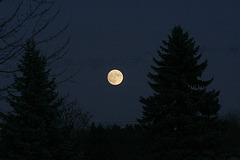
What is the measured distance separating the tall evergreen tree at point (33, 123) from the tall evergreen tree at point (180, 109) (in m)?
6.30

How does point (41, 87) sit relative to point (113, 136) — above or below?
below

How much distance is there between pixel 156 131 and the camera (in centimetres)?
2297

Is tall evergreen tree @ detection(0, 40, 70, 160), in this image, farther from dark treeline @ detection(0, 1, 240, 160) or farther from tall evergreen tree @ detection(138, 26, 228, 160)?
tall evergreen tree @ detection(138, 26, 228, 160)

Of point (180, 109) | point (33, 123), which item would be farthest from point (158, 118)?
point (33, 123)

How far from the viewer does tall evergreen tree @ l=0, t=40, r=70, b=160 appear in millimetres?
19578

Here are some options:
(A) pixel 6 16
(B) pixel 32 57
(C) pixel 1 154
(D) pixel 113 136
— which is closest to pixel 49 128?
(C) pixel 1 154

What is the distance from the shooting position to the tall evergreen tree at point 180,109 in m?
21.4

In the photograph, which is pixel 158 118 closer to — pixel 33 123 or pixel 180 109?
pixel 180 109

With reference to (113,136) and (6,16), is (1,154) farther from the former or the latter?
(113,136)

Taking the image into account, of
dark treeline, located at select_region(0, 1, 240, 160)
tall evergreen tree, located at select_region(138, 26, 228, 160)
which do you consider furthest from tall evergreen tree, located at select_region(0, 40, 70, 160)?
tall evergreen tree, located at select_region(138, 26, 228, 160)

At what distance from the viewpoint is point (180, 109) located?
2211cm

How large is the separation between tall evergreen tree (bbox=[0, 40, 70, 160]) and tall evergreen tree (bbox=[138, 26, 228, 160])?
630 cm

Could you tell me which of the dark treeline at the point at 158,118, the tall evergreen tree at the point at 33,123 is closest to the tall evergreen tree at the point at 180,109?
the dark treeline at the point at 158,118

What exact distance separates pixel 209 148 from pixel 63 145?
377 inches
